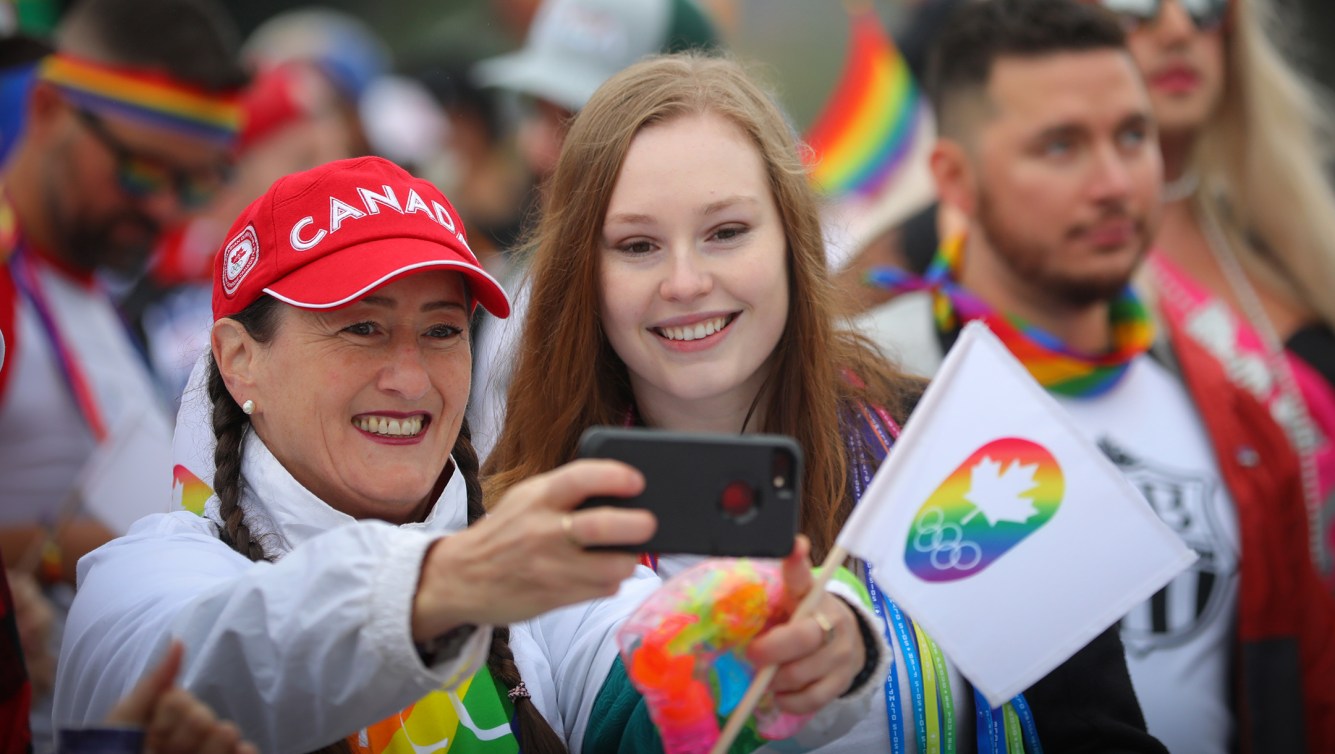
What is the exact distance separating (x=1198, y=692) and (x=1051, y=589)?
1.52 m

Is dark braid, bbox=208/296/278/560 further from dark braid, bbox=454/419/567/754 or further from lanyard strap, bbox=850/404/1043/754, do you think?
lanyard strap, bbox=850/404/1043/754

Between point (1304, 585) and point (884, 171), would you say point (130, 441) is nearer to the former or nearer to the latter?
point (1304, 585)

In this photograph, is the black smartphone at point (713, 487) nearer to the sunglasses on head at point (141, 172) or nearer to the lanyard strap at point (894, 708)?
the lanyard strap at point (894, 708)

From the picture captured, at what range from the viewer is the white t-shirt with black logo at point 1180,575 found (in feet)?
10.1

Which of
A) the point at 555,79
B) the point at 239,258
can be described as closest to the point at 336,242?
the point at 239,258

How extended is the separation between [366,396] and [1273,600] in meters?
2.29

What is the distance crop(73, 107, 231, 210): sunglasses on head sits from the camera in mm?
Answer: 3998

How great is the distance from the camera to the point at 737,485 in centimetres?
144

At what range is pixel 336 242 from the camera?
1849 mm

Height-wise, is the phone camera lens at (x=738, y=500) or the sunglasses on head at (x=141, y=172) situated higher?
the sunglasses on head at (x=141, y=172)

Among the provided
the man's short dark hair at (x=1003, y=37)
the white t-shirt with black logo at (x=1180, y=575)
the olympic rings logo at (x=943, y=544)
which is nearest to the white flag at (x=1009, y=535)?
the olympic rings logo at (x=943, y=544)

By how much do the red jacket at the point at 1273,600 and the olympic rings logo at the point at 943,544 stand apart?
164 centimetres

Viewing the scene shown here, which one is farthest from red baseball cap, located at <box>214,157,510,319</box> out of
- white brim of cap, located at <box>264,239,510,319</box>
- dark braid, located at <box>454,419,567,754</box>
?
dark braid, located at <box>454,419,567,754</box>

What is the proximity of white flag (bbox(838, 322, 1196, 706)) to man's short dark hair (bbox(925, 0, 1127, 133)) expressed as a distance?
205cm
